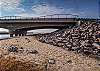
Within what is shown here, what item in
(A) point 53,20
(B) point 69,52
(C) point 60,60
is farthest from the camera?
(A) point 53,20

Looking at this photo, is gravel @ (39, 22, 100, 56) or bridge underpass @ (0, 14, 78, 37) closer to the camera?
gravel @ (39, 22, 100, 56)

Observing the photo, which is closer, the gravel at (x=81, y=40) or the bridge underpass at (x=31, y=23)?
the gravel at (x=81, y=40)

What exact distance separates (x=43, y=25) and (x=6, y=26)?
13.8m

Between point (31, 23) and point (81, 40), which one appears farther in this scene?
point (31, 23)

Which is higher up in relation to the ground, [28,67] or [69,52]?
[28,67]

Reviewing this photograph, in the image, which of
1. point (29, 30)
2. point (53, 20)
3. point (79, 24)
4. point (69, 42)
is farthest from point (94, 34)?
point (29, 30)

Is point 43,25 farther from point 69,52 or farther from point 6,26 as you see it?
point 69,52

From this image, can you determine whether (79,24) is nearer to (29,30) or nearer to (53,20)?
(53,20)

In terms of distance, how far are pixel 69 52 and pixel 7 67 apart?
3586cm

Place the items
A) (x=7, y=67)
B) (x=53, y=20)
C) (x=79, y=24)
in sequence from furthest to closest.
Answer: (x=53, y=20) → (x=79, y=24) → (x=7, y=67)

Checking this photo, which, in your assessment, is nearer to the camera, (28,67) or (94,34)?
(28,67)

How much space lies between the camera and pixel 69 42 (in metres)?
61.4

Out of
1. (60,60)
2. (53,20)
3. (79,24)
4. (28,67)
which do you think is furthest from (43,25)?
(28,67)

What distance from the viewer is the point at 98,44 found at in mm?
57000
